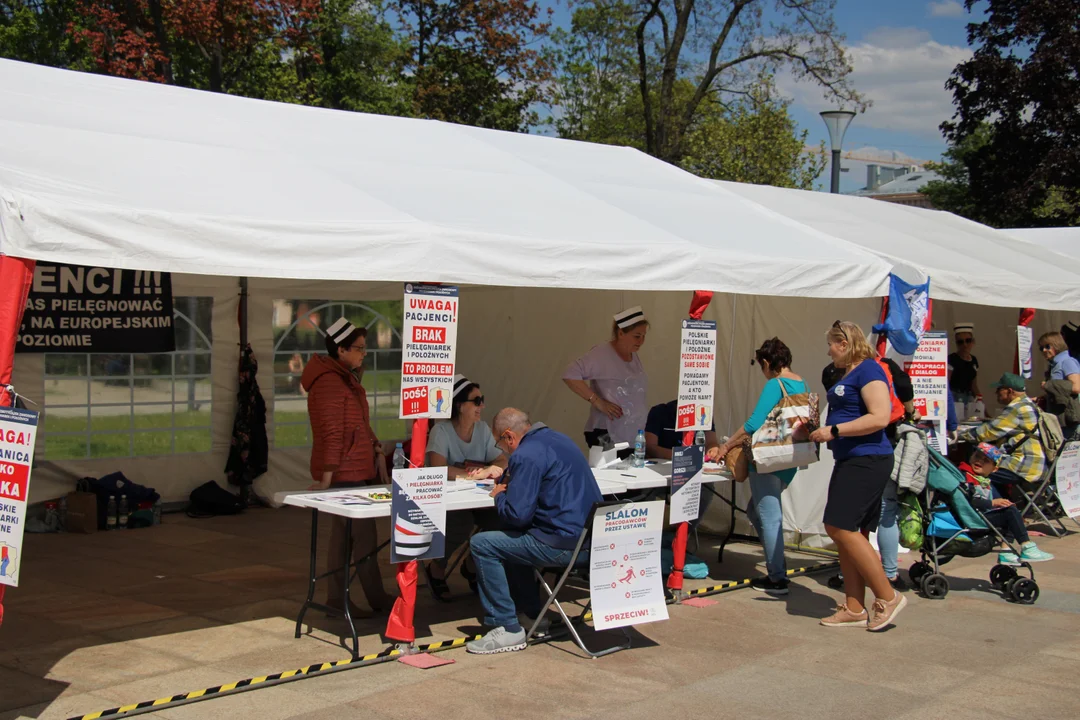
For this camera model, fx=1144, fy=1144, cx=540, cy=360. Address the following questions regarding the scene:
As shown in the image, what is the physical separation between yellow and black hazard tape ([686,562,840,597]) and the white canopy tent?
66 centimetres

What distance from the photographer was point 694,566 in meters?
7.70

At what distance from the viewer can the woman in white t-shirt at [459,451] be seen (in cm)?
673

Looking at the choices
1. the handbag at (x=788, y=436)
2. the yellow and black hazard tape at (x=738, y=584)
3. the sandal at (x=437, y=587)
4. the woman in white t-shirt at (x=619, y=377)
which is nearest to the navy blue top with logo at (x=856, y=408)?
the handbag at (x=788, y=436)

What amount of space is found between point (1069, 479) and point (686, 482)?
372 cm

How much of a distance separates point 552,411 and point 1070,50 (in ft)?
51.5

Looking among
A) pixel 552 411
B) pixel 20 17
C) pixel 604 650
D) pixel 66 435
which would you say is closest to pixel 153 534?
pixel 66 435

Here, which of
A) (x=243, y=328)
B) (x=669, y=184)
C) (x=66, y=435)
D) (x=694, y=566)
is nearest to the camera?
(x=694, y=566)

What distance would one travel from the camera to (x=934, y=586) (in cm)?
722

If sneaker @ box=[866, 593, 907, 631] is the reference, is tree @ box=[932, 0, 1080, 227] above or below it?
above

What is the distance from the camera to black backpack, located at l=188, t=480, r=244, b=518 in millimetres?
9969

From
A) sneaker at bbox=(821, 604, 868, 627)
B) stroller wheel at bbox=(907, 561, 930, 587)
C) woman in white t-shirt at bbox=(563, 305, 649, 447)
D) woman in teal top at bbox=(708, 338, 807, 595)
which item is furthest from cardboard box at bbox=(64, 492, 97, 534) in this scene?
stroller wheel at bbox=(907, 561, 930, 587)

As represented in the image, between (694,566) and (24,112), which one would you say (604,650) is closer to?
(694,566)

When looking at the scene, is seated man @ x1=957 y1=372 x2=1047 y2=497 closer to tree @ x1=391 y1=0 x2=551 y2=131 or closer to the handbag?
the handbag

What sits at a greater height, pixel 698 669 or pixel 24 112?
pixel 24 112
